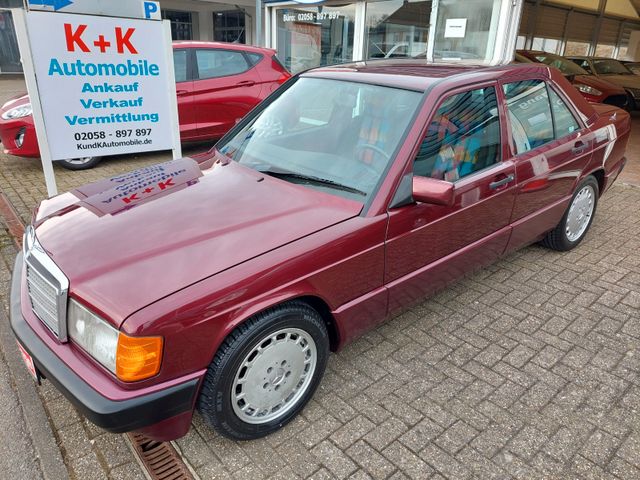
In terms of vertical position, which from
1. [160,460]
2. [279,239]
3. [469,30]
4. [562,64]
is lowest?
[160,460]

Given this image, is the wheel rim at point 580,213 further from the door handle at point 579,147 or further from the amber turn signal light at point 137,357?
the amber turn signal light at point 137,357

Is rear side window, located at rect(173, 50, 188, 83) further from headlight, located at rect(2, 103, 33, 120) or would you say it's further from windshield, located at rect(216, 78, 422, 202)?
windshield, located at rect(216, 78, 422, 202)

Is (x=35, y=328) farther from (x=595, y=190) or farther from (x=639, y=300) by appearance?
(x=595, y=190)

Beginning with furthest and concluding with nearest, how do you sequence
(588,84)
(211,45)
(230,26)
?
(230,26), (588,84), (211,45)

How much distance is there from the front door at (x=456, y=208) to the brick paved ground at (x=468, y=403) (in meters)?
0.40

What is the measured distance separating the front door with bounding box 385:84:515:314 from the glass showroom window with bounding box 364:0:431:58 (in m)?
6.44

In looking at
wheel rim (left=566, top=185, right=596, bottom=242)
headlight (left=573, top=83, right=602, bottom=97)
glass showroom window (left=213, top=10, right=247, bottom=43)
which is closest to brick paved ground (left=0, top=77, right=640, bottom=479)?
wheel rim (left=566, top=185, right=596, bottom=242)

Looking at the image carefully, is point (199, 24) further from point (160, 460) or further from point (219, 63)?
point (160, 460)

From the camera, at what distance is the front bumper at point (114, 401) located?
1.77 metres

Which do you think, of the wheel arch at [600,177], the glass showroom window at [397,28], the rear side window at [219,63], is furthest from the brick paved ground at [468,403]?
the glass showroom window at [397,28]

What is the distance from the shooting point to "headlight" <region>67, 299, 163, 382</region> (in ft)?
5.78

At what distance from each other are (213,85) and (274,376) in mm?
5731

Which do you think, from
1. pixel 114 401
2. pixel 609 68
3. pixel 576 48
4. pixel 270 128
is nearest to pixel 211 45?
pixel 270 128

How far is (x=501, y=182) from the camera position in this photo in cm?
304
